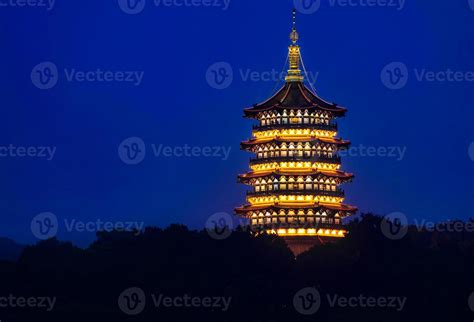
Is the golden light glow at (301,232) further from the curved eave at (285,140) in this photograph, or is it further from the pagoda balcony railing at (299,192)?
the curved eave at (285,140)

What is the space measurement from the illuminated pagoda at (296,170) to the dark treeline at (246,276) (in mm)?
4389

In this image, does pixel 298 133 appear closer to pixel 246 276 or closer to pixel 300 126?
pixel 300 126

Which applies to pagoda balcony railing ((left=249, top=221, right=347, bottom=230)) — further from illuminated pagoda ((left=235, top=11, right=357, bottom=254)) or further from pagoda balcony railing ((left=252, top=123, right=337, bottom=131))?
pagoda balcony railing ((left=252, top=123, right=337, bottom=131))

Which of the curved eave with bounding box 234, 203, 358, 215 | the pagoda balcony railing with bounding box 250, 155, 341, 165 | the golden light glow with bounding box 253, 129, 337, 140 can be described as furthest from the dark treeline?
the golden light glow with bounding box 253, 129, 337, 140

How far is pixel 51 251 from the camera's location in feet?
313

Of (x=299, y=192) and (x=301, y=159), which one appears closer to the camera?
(x=299, y=192)

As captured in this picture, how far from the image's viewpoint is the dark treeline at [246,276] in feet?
264

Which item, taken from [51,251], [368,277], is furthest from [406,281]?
[51,251]

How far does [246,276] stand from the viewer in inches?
3344

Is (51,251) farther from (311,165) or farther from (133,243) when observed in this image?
(311,165)

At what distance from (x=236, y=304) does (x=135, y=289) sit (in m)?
6.59

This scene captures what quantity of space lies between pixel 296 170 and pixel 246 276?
14270 millimetres

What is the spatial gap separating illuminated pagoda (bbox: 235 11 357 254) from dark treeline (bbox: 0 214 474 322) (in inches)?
173

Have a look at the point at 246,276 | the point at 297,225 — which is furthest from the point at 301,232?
the point at 246,276
